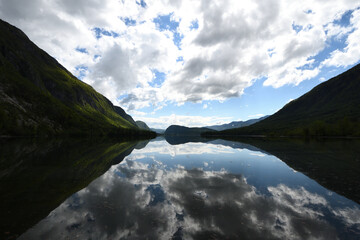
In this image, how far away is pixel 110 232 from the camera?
442 inches

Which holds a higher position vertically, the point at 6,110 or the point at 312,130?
the point at 6,110

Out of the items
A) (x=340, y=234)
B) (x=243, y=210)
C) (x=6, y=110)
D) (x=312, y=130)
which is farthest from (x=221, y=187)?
(x=312, y=130)

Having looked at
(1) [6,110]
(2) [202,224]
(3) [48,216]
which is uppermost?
(1) [6,110]

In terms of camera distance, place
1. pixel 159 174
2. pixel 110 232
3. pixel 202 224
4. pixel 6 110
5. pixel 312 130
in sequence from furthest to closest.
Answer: pixel 312 130 < pixel 6 110 < pixel 159 174 < pixel 202 224 < pixel 110 232

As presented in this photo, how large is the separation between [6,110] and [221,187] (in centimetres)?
19166

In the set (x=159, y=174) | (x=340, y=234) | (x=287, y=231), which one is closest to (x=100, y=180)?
(x=159, y=174)

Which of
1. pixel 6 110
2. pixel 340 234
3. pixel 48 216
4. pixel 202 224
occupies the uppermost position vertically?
pixel 6 110

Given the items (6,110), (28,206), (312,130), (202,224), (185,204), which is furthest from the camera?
(312,130)

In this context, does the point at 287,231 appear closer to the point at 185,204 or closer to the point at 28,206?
the point at 185,204

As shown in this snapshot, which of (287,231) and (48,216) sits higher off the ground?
(48,216)

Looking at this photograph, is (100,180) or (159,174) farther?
(159,174)

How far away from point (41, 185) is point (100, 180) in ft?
20.9

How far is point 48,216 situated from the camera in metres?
13.2

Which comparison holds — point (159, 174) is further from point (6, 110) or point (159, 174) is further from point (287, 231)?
point (6, 110)
